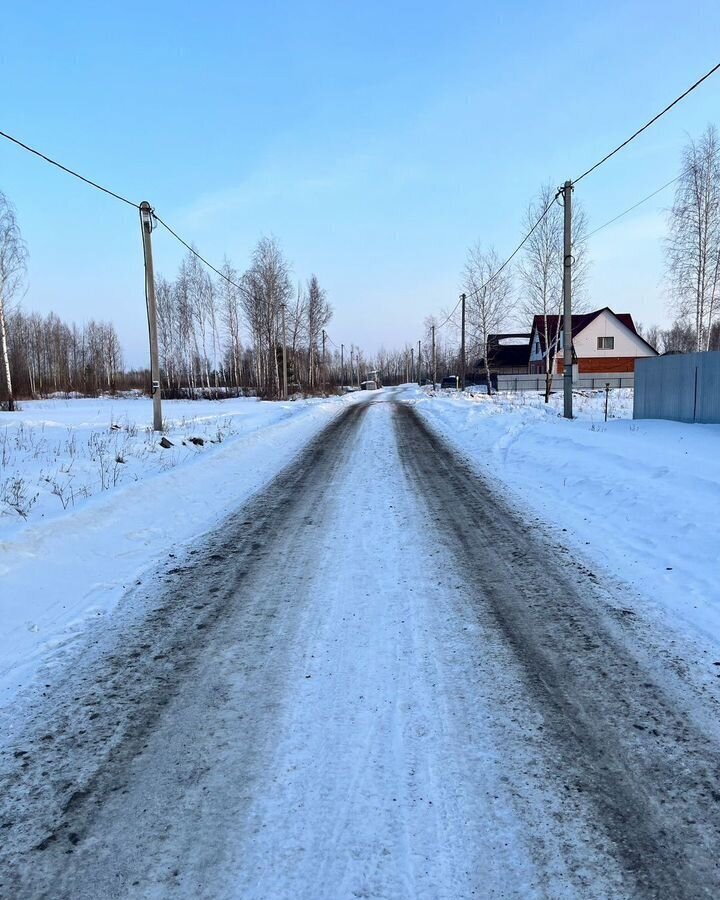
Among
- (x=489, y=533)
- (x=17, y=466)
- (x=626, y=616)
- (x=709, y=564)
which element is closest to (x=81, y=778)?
(x=626, y=616)

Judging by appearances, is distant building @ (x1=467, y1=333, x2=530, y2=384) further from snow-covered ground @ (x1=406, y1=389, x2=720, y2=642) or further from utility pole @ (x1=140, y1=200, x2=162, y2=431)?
utility pole @ (x1=140, y1=200, x2=162, y2=431)

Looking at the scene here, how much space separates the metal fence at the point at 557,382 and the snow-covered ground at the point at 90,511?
37523 millimetres

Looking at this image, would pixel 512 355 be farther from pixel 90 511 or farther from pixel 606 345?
pixel 90 511

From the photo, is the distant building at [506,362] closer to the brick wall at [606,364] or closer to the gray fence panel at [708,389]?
the brick wall at [606,364]

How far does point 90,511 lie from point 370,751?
5.19 m

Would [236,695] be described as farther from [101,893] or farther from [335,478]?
[335,478]

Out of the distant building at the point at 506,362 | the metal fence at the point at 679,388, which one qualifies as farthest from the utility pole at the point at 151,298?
the distant building at the point at 506,362

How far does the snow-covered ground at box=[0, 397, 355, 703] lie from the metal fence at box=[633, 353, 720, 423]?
1084cm

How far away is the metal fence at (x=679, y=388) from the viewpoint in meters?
14.2

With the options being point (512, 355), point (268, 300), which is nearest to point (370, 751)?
point (268, 300)

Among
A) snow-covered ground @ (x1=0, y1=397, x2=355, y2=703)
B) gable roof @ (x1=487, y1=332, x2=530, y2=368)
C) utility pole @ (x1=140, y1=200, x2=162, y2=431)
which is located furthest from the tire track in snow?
gable roof @ (x1=487, y1=332, x2=530, y2=368)

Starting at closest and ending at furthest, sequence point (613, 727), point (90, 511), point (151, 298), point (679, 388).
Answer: point (613, 727) < point (90, 511) < point (151, 298) < point (679, 388)

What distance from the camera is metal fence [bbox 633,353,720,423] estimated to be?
1417cm

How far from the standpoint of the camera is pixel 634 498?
681 cm
